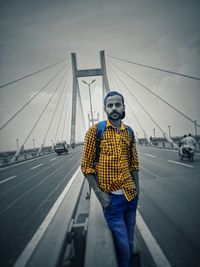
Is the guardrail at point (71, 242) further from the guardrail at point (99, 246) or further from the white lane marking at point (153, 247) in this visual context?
the white lane marking at point (153, 247)

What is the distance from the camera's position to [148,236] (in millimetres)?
3090

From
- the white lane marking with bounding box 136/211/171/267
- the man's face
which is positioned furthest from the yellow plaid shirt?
the white lane marking with bounding box 136/211/171/267

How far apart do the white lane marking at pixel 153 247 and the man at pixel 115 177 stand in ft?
2.48

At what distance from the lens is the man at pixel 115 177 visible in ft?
5.88

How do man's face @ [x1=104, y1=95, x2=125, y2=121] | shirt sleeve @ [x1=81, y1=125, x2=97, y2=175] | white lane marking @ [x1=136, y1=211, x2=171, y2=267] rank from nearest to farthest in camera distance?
1. shirt sleeve @ [x1=81, y1=125, x2=97, y2=175]
2. man's face @ [x1=104, y1=95, x2=125, y2=121]
3. white lane marking @ [x1=136, y1=211, x2=171, y2=267]

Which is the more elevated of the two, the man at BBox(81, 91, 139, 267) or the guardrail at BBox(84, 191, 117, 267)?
the man at BBox(81, 91, 139, 267)

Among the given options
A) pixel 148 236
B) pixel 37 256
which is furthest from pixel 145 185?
pixel 37 256

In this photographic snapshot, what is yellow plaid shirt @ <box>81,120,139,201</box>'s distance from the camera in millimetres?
1905

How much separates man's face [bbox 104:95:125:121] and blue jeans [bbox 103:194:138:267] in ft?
2.86

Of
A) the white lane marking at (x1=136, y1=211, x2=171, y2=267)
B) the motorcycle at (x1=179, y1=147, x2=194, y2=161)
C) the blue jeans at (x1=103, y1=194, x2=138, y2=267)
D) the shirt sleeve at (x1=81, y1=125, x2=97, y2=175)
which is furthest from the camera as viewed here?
the motorcycle at (x1=179, y1=147, x2=194, y2=161)

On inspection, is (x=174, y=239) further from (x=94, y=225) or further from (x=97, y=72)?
(x=97, y=72)

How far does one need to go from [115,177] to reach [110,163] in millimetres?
154

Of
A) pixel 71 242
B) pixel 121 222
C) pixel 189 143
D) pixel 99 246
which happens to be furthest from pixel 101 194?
pixel 189 143

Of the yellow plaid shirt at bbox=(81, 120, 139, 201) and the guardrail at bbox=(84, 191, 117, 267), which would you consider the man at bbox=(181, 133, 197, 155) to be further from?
the guardrail at bbox=(84, 191, 117, 267)
